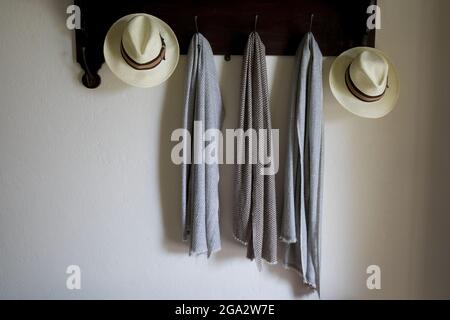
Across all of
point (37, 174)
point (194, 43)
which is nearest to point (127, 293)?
point (37, 174)

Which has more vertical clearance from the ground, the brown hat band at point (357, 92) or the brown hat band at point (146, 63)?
the brown hat band at point (146, 63)

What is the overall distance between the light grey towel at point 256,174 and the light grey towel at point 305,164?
54 mm

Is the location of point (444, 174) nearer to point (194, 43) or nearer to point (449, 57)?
point (449, 57)

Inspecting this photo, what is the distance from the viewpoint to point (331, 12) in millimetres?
771

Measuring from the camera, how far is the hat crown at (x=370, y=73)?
686 mm

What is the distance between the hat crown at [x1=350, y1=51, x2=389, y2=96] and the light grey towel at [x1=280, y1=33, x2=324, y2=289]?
0.10 metres

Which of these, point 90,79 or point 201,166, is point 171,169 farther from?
point 90,79

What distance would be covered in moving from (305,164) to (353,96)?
0.25m

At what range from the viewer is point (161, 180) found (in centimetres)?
84
